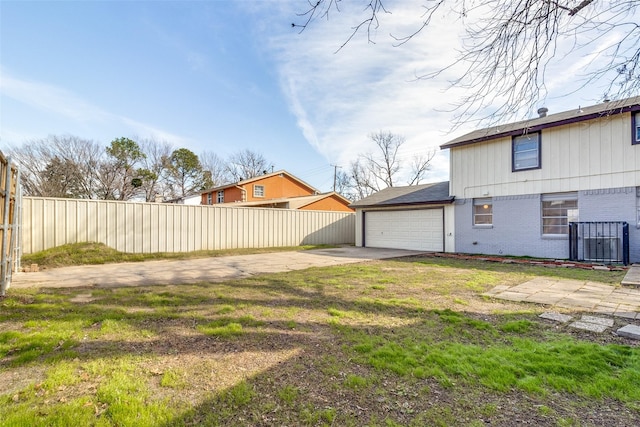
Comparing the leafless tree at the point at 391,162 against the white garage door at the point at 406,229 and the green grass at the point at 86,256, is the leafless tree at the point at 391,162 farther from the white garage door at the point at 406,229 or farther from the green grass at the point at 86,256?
the green grass at the point at 86,256

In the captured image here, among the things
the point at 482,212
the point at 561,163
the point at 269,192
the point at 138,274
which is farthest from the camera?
the point at 269,192

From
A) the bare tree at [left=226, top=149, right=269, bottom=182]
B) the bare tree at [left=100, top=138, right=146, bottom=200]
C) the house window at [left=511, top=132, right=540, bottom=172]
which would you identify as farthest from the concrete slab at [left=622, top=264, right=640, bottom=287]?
the bare tree at [left=226, top=149, right=269, bottom=182]

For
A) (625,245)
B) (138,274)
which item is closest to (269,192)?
(138,274)

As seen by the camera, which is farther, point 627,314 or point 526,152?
point 526,152

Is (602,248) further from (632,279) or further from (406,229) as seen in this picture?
(406,229)

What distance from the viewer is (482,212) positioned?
11.6 metres

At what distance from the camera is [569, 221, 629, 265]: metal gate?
8.46m

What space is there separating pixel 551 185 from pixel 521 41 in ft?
28.8

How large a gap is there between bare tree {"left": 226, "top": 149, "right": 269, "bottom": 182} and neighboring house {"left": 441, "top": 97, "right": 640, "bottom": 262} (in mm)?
29381

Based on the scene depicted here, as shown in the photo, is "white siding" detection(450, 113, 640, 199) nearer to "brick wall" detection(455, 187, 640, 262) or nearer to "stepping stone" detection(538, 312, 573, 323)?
"brick wall" detection(455, 187, 640, 262)

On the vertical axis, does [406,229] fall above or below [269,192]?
below

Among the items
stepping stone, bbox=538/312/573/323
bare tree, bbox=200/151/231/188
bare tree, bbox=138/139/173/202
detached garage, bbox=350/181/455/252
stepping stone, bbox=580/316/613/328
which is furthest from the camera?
bare tree, bbox=200/151/231/188

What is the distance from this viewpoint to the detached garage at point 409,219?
1248 centimetres

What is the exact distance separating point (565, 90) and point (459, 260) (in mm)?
7586
